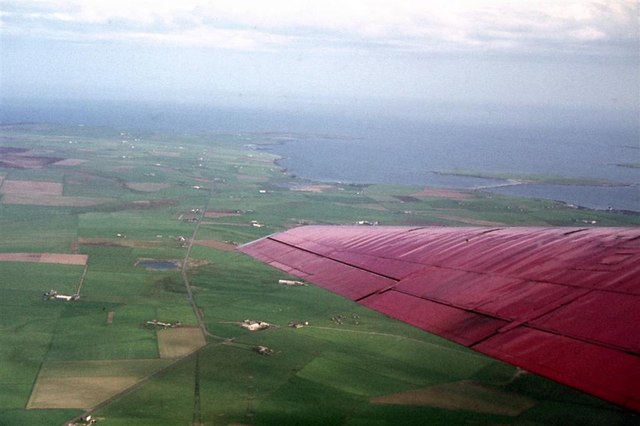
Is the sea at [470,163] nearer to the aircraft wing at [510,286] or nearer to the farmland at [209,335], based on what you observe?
the farmland at [209,335]

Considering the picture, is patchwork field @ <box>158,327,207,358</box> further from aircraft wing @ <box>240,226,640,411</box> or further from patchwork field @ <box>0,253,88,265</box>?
aircraft wing @ <box>240,226,640,411</box>

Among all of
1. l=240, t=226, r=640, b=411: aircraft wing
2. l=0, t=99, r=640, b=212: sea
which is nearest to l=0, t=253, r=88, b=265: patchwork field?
l=240, t=226, r=640, b=411: aircraft wing

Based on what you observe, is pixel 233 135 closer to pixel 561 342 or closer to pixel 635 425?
pixel 635 425

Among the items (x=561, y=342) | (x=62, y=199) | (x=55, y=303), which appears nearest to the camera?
(x=561, y=342)

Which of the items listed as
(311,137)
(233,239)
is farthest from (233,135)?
(233,239)

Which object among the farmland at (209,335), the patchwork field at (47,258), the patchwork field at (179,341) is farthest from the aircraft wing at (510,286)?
the patchwork field at (47,258)
